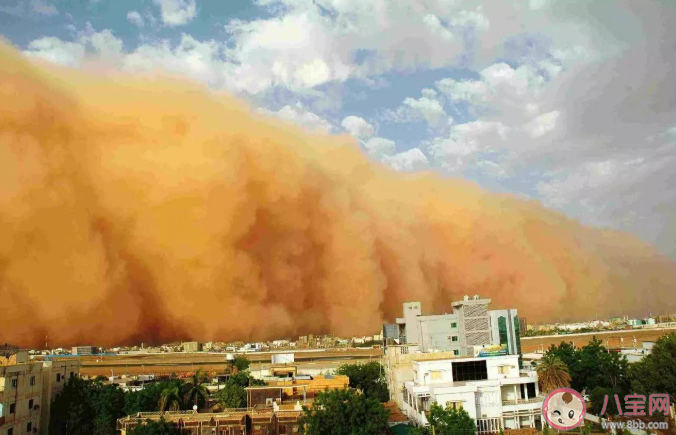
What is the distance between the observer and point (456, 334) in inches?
942

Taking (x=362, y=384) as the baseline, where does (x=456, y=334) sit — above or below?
above

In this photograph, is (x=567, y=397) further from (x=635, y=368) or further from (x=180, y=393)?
(x=180, y=393)

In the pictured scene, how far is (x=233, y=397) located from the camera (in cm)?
1928

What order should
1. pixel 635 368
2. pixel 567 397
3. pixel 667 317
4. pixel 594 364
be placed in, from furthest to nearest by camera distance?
pixel 667 317, pixel 594 364, pixel 635 368, pixel 567 397

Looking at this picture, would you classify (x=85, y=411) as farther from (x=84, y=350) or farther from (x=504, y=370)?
(x=84, y=350)

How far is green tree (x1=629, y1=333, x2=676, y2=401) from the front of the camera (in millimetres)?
15258

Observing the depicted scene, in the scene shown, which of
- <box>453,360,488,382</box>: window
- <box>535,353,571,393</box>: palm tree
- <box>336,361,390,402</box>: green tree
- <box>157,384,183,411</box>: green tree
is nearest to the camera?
<box>453,360,488,382</box>: window

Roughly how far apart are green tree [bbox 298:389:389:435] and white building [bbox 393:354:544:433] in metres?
1.65

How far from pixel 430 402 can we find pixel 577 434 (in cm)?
377

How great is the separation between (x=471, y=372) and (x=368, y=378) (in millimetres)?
10194

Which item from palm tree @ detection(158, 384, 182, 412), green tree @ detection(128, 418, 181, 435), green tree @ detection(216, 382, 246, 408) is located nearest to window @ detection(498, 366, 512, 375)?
green tree @ detection(216, 382, 246, 408)

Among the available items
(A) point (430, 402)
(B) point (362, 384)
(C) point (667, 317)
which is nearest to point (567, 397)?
(A) point (430, 402)

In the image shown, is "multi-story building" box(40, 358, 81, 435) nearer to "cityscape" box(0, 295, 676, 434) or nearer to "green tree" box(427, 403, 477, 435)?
"cityscape" box(0, 295, 676, 434)

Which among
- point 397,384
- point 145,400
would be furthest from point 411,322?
point 145,400
